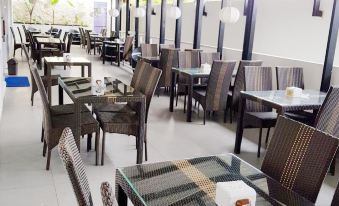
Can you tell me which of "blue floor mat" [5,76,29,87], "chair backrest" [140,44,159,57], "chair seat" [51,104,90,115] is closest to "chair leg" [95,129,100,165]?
"chair seat" [51,104,90,115]

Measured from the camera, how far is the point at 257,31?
20.9 feet

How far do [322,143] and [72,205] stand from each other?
1747 millimetres

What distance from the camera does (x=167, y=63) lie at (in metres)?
6.14

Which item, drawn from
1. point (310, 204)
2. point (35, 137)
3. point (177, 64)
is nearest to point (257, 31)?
point (177, 64)

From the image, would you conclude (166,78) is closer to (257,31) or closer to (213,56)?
(213,56)

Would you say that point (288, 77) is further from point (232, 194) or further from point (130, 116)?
point (232, 194)

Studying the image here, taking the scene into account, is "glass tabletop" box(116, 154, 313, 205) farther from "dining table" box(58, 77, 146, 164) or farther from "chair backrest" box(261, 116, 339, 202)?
"dining table" box(58, 77, 146, 164)

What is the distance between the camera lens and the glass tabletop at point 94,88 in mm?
3072

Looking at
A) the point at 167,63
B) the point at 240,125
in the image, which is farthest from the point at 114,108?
the point at 167,63

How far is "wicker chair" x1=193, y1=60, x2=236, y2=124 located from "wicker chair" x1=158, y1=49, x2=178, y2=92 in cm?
145

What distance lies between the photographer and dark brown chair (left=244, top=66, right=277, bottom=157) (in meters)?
3.60

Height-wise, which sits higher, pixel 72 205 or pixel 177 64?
pixel 177 64

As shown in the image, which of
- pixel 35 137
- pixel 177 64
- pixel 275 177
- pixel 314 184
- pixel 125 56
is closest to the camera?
pixel 314 184

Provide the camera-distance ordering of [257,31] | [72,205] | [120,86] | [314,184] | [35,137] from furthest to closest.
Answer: [257,31] < [35,137] < [120,86] < [72,205] < [314,184]
